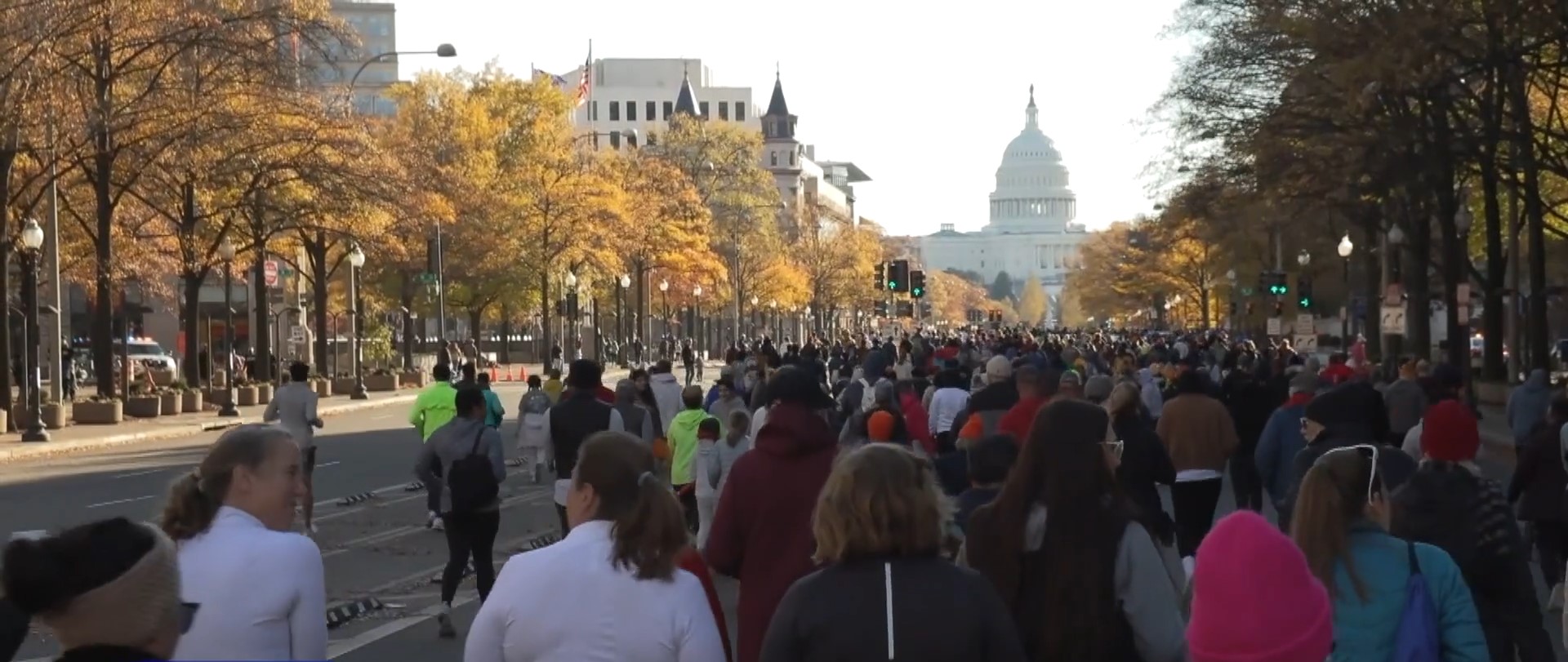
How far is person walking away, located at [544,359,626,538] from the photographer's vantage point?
15.4 m

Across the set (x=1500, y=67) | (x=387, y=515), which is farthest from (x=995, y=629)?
(x=1500, y=67)

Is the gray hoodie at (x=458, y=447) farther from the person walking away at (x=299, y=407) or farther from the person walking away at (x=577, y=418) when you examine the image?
the person walking away at (x=299, y=407)

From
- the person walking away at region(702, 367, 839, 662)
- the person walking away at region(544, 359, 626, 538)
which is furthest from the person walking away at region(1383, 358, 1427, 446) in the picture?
the person walking away at region(702, 367, 839, 662)

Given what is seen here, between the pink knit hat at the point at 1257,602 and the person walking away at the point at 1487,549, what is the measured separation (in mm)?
3691

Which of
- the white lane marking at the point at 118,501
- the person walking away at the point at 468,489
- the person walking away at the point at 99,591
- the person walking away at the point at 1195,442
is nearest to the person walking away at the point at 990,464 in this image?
the person walking away at the point at 468,489

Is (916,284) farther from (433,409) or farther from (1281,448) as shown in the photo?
(1281,448)

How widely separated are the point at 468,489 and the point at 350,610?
2.13m

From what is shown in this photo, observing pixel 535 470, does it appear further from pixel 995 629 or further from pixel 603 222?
pixel 603 222

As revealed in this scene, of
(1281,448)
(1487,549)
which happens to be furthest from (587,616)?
(1281,448)

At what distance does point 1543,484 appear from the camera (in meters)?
14.5

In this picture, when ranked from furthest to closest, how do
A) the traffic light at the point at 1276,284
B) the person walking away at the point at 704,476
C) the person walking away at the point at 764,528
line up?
the traffic light at the point at 1276,284
the person walking away at the point at 704,476
the person walking away at the point at 764,528

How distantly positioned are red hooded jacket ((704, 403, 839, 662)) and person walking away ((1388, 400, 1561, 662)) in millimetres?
2570

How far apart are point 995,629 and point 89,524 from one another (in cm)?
222

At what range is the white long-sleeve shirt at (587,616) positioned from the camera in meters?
5.88
